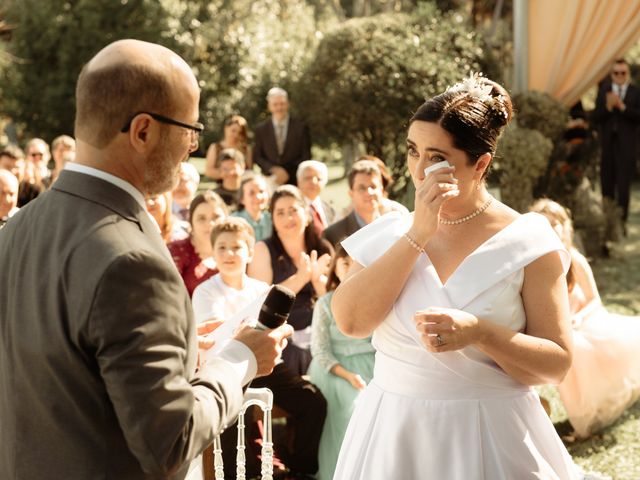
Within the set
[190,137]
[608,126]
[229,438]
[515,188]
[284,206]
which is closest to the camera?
[190,137]

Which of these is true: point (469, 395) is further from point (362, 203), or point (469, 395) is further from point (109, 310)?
point (362, 203)

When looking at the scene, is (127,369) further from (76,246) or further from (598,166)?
(598,166)

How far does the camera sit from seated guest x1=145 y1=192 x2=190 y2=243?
5.74 metres

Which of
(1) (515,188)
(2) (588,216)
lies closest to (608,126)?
(2) (588,216)

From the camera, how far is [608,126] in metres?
10.9

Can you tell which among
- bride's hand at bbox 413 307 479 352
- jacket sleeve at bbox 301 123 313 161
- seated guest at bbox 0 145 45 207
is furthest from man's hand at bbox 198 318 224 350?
jacket sleeve at bbox 301 123 313 161

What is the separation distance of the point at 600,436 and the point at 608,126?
628 centimetres

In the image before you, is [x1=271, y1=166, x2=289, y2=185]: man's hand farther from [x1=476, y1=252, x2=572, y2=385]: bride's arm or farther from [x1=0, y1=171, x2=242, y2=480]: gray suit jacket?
[x1=0, y1=171, x2=242, y2=480]: gray suit jacket

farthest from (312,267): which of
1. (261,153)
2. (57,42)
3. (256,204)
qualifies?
(57,42)


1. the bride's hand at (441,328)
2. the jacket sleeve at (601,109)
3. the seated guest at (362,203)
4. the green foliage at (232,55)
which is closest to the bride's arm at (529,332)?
the bride's hand at (441,328)

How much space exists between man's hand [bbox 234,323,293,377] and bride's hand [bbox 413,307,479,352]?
1.41 ft

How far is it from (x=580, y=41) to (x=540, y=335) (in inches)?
346

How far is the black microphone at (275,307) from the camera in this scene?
202 cm

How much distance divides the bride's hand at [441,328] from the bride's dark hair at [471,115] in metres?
0.50
